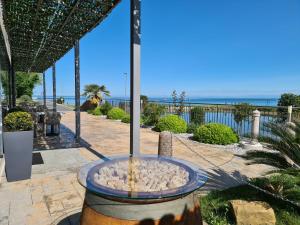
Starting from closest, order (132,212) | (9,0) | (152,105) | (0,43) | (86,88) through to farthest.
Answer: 1. (132,212)
2. (9,0)
3. (0,43)
4. (152,105)
5. (86,88)

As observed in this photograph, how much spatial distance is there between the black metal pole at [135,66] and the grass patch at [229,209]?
1.22 metres

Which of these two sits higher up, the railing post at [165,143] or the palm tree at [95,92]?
the palm tree at [95,92]

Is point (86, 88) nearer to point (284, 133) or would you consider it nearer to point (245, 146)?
point (245, 146)

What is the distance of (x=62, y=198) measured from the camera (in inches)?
130

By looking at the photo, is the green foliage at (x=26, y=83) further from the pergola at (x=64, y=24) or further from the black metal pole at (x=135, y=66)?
the black metal pole at (x=135, y=66)

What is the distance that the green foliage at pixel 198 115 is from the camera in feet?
31.5

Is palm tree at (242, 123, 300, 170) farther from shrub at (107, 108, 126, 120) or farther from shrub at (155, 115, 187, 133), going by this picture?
shrub at (107, 108, 126, 120)

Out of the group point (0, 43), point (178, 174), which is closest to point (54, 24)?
point (0, 43)

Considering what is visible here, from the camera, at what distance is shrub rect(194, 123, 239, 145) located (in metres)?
7.14

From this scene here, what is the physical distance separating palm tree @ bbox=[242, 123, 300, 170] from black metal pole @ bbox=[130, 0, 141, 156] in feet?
5.29

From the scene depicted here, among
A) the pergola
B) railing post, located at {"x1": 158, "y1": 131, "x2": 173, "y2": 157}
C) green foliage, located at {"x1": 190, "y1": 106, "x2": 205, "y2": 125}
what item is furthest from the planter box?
green foliage, located at {"x1": 190, "y1": 106, "x2": 205, "y2": 125}

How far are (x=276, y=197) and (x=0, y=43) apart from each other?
6849mm

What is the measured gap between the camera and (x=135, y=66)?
11.9ft

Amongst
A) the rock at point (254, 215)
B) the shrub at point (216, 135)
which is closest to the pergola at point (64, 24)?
the rock at point (254, 215)
